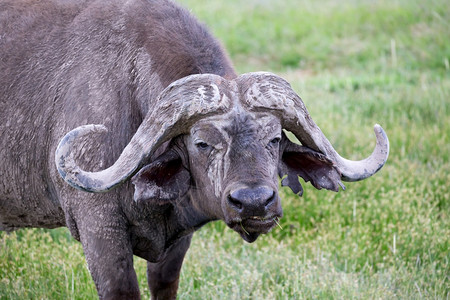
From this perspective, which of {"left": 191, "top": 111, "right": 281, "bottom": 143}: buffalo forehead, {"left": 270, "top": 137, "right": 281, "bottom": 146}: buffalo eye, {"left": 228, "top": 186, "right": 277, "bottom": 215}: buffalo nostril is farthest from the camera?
{"left": 270, "top": 137, "right": 281, "bottom": 146}: buffalo eye

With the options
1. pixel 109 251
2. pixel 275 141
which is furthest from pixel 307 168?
pixel 109 251

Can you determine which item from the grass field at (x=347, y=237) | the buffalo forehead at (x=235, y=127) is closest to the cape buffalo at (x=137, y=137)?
the buffalo forehead at (x=235, y=127)

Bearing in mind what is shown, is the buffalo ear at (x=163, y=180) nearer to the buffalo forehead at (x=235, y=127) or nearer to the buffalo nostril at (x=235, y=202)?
the buffalo forehead at (x=235, y=127)

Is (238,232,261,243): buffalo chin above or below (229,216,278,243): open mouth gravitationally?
below

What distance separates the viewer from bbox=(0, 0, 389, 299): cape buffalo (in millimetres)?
3996

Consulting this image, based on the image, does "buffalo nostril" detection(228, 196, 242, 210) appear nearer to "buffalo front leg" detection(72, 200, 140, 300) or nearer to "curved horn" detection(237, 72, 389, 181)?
"curved horn" detection(237, 72, 389, 181)

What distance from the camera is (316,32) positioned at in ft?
47.3

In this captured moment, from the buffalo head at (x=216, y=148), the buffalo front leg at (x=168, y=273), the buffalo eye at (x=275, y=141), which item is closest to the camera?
the buffalo head at (x=216, y=148)

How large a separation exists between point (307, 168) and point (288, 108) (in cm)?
55

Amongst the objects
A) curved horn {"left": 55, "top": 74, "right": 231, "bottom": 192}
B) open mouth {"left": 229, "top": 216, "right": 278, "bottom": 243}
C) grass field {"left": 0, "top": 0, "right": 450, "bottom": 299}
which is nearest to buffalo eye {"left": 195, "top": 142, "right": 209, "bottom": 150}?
curved horn {"left": 55, "top": 74, "right": 231, "bottom": 192}

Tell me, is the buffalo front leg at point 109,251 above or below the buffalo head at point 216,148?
below

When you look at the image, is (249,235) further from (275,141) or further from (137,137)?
(137,137)

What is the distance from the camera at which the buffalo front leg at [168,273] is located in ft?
17.2

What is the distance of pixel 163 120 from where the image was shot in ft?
13.1
